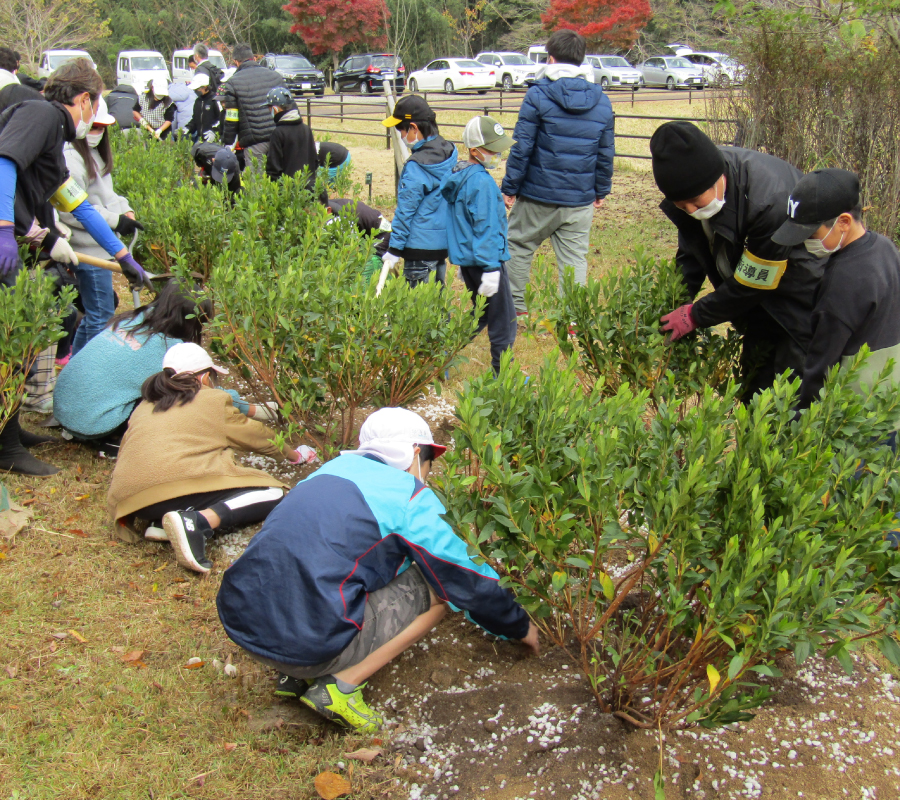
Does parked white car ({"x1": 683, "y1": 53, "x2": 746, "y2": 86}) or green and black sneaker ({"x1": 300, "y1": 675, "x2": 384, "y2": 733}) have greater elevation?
parked white car ({"x1": 683, "y1": 53, "x2": 746, "y2": 86})

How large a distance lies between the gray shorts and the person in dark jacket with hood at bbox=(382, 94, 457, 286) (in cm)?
260

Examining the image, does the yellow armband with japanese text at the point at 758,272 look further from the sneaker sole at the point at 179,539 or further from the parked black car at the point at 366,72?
the parked black car at the point at 366,72

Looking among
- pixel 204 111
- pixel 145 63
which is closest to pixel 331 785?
pixel 204 111

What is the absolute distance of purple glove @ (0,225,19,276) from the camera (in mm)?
3760

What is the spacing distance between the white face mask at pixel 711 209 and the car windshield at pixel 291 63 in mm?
29696

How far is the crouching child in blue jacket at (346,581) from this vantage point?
2.36 m

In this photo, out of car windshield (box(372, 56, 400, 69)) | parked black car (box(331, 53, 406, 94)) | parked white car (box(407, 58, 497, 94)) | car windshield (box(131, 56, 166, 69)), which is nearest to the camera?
parked white car (box(407, 58, 497, 94))

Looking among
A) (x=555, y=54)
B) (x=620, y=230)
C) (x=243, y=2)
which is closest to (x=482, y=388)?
(x=555, y=54)

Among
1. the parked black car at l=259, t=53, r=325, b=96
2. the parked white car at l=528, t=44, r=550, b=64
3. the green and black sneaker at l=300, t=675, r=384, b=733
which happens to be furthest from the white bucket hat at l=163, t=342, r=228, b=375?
the parked white car at l=528, t=44, r=550, b=64

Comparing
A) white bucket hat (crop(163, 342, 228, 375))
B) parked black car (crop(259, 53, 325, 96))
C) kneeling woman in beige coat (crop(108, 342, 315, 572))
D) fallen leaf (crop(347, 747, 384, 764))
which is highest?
white bucket hat (crop(163, 342, 228, 375))

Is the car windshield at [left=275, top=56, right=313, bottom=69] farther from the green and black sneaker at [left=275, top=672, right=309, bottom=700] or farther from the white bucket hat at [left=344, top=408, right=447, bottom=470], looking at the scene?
the green and black sneaker at [left=275, top=672, right=309, bottom=700]

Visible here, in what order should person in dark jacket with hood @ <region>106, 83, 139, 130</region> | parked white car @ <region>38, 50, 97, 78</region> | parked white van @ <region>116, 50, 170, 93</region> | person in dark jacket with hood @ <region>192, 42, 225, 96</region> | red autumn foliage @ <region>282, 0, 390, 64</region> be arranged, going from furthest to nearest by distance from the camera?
1. red autumn foliage @ <region>282, 0, 390, 64</region>
2. parked white van @ <region>116, 50, 170, 93</region>
3. parked white car @ <region>38, 50, 97, 78</region>
4. person in dark jacket with hood @ <region>106, 83, 139, 130</region>
5. person in dark jacket with hood @ <region>192, 42, 225, 96</region>

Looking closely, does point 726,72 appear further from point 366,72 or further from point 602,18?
point 602,18

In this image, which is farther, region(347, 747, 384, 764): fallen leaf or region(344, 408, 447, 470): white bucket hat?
region(344, 408, 447, 470): white bucket hat
